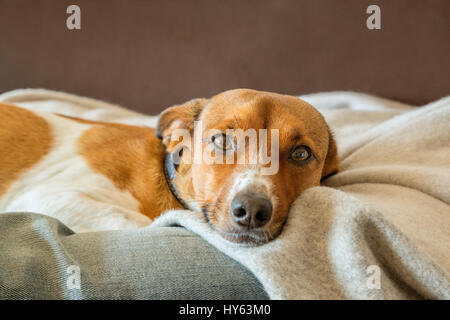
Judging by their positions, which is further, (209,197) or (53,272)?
(209,197)

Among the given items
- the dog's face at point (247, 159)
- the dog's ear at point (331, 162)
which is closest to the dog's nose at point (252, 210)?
the dog's face at point (247, 159)

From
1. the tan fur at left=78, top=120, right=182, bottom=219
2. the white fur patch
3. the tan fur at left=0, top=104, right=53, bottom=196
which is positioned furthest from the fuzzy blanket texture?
the tan fur at left=0, top=104, right=53, bottom=196

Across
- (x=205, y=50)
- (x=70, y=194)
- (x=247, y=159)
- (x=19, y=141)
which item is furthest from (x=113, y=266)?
(x=205, y=50)

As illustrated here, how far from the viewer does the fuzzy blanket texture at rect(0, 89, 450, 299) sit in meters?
0.81

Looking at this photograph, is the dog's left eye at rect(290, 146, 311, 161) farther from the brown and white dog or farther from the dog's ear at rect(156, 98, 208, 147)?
the dog's ear at rect(156, 98, 208, 147)

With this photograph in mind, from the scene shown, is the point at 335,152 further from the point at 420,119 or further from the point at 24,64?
the point at 24,64

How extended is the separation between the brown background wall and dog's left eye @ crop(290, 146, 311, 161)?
1194mm

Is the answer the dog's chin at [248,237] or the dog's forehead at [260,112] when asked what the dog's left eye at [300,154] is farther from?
the dog's chin at [248,237]

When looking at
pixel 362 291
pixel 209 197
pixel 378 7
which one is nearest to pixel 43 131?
pixel 209 197

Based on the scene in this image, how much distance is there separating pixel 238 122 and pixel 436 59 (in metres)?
1.62

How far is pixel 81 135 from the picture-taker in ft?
5.56

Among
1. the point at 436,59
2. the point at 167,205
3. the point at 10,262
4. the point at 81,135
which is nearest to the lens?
the point at 10,262

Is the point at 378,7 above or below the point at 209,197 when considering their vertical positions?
above

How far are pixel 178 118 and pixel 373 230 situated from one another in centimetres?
93
